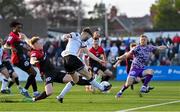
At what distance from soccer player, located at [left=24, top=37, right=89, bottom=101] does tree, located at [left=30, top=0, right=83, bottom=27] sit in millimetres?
94484

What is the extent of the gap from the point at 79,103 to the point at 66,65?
4.02ft

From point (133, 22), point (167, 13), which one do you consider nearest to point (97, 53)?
point (167, 13)

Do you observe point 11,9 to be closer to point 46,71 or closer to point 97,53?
point 97,53

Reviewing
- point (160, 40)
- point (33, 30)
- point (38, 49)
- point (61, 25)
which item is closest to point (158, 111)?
point (38, 49)

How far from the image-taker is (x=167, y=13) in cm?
10956

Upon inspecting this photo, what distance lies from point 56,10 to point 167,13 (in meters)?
20.6

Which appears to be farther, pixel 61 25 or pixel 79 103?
pixel 61 25

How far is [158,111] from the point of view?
57.6 ft

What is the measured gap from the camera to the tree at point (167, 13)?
10800 cm

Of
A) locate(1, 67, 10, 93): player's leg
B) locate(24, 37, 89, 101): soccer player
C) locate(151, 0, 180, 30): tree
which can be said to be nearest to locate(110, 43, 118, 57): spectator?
locate(1, 67, 10, 93): player's leg

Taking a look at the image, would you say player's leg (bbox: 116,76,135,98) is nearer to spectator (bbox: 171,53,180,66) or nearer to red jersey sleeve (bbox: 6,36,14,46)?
red jersey sleeve (bbox: 6,36,14,46)

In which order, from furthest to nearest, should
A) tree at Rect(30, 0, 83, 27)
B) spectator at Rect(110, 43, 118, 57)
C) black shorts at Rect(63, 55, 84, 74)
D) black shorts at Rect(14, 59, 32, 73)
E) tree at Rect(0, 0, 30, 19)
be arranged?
tree at Rect(30, 0, 83, 27) < tree at Rect(0, 0, 30, 19) < spectator at Rect(110, 43, 118, 57) < black shorts at Rect(14, 59, 32, 73) < black shorts at Rect(63, 55, 84, 74)

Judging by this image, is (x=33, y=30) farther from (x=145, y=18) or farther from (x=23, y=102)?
(x=145, y=18)

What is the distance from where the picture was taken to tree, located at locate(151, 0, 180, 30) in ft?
354
